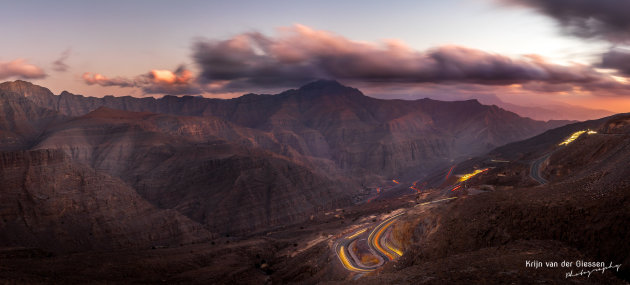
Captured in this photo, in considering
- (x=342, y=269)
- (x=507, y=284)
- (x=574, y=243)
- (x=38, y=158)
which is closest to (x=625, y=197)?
(x=574, y=243)

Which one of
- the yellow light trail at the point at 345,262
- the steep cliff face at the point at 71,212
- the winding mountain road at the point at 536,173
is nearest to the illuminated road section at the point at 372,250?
the yellow light trail at the point at 345,262

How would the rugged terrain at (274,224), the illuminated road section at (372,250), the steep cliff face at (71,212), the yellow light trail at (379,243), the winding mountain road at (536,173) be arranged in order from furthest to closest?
1. the steep cliff face at (71,212)
2. the winding mountain road at (536,173)
3. the yellow light trail at (379,243)
4. the illuminated road section at (372,250)
5. the rugged terrain at (274,224)

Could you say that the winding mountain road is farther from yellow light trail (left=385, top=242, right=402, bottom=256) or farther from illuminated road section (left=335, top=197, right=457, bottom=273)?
yellow light trail (left=385, top=242, right=402, bottom=256)

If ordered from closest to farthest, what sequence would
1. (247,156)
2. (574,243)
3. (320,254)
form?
(574,243) → (320,254) → (247,156)

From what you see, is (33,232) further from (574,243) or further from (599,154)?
(599,154)

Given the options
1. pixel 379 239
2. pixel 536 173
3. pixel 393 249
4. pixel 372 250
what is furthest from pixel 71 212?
pixel 536 173

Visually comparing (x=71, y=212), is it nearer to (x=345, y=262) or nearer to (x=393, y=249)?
(x=345, y=262)

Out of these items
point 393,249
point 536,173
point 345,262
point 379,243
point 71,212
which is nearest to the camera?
point 345,262

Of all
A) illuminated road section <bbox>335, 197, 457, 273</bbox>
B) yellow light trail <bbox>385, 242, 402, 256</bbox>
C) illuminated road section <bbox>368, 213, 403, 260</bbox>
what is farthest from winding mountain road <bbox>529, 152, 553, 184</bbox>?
yellow light trail <bbox>385, 242, 402, 256</bbox>

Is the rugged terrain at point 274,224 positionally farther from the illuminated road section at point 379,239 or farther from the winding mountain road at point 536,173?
the winding mountain road at point 536,173
